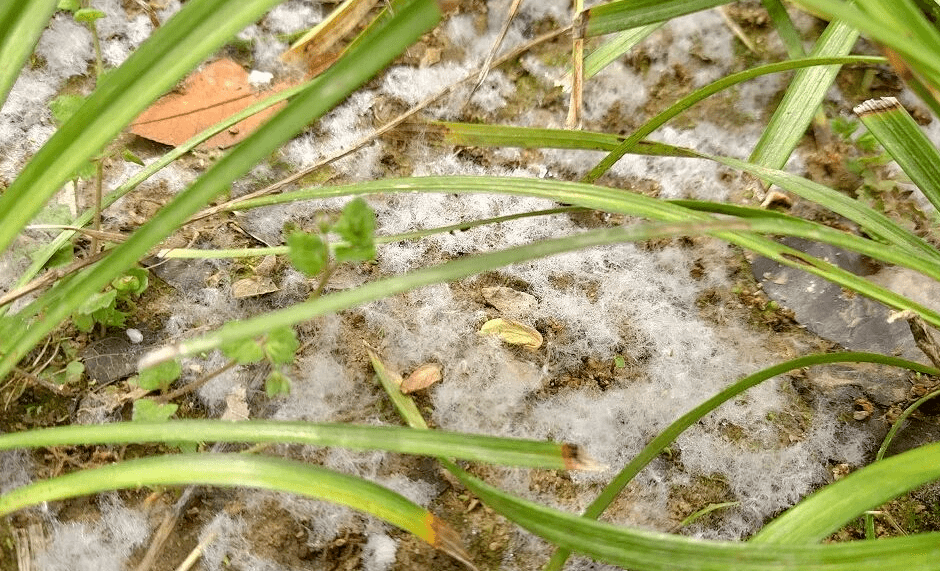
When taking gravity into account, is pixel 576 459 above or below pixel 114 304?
below

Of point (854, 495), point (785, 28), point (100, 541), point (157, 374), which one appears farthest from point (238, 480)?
point (785, 28)

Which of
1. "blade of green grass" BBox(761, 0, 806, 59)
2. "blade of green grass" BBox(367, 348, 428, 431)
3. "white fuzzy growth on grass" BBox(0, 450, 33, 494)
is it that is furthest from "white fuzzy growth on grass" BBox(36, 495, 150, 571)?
"blade of green grass" BBox(761, 0, 806, 59)

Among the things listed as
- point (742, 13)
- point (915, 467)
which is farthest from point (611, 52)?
point (915, 467)

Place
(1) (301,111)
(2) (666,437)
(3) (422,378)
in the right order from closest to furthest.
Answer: (1) (301,111) → (2) (666,437) → (3) (422,378)

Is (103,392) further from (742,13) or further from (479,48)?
(742,13)

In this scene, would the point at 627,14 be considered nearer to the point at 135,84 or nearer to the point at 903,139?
the point at 903,139

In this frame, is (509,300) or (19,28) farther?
(509,300)

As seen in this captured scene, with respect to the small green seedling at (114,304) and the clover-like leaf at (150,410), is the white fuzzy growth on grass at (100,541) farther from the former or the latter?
the small green seedling at (114,304)
